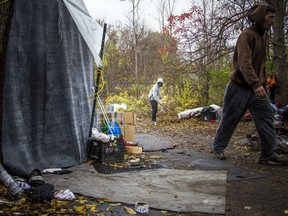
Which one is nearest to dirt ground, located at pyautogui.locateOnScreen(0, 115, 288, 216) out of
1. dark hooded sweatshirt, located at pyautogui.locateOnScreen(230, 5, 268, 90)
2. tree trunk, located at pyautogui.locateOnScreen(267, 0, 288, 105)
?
dark hooded sweatshirt, located at pyautogui.locateOnScreen(230, 5, 268, 90)

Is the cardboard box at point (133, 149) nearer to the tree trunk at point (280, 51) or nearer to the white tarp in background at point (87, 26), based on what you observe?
the white tarp in background at point (87, 26)

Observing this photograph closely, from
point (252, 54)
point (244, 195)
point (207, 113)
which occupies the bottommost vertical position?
point (244, 195)

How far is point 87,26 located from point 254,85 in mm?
2787

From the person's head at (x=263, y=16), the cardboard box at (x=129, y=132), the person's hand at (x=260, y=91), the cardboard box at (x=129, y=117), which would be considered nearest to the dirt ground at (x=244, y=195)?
the cardboard box at (x=129, y=132)

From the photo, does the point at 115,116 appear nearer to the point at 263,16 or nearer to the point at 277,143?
the point at 277,143

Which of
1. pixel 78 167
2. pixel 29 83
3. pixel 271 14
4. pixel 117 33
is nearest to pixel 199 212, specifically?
pixel 78 167

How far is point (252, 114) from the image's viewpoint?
5.25 meters

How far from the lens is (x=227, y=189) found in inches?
155

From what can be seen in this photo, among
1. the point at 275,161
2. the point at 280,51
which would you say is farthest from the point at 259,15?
the point at 280,51

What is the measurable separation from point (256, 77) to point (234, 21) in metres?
5.16

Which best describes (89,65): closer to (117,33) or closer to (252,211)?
(252,211)

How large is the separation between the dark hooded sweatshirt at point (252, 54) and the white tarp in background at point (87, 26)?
2.27m

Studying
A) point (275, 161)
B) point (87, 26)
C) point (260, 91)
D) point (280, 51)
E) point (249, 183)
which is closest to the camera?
point (249, 183)

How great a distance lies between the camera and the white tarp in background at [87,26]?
504 cm
